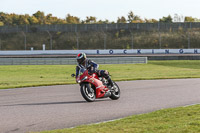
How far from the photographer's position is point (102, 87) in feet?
39.8

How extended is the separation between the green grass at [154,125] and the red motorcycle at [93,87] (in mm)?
3263

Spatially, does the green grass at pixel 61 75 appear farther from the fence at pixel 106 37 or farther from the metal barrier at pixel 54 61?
the fence at pixel 106 37

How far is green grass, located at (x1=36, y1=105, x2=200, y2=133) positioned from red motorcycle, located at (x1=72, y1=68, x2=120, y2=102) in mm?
3263

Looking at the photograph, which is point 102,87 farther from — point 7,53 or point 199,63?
point 7,53

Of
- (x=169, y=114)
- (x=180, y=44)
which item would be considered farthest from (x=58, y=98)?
(x=180, y=44)

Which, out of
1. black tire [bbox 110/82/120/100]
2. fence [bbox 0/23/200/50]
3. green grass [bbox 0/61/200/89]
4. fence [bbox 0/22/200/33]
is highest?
fence [bbox 0/22/200/33]

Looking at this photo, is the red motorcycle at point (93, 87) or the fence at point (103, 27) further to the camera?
the fence at point (103, 27)

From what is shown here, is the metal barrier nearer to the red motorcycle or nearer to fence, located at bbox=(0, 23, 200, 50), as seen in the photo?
the red motorcycle

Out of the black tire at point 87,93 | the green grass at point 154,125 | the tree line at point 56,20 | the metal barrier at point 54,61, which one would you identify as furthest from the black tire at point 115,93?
the tree line at point 56,20

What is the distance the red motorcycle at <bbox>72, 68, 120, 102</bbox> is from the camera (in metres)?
11.6

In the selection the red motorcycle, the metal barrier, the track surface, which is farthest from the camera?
the metal barrier

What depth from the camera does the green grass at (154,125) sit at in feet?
22.2

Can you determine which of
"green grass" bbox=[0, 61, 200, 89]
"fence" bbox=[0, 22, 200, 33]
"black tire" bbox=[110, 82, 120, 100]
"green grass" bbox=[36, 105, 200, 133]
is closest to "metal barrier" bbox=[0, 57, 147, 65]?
"green grass" bbox=[0, 61, 200, 89]

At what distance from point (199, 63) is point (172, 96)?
34222mm
